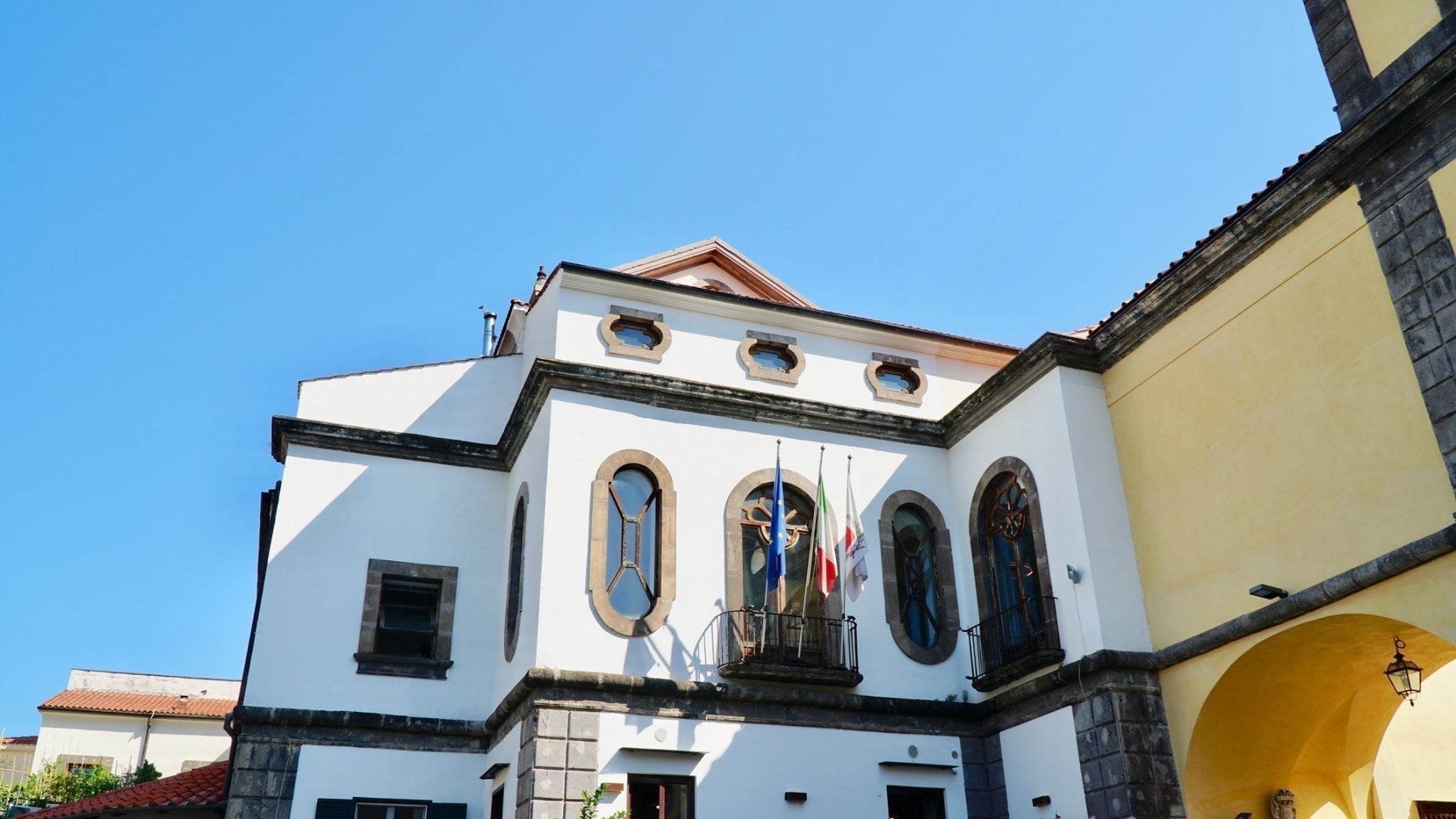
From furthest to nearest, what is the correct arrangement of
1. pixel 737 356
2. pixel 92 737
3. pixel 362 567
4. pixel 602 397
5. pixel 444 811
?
pixel 92 737 < pixel 737 356 < pixel 362 567 < pixel 602 397 < pixel 444 811

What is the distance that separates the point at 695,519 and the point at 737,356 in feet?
10.0

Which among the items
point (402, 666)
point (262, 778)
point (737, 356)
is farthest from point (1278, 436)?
point (262, 778)

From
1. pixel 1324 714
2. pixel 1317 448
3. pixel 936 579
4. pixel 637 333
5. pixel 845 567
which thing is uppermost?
pixel 637 333

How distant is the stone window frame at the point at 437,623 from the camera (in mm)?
16047

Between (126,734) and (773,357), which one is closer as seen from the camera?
(773,357)

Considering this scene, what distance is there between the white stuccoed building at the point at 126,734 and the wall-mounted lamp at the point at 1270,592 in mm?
35231

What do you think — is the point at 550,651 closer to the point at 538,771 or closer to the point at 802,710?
the point at 538,771

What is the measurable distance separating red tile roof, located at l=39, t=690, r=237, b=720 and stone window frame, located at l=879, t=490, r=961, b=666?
29051mm

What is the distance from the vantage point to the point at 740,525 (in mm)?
Result: 16016

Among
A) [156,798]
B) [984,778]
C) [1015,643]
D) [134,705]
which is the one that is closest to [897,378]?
[1015,643]

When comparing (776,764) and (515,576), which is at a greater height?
(515,576)

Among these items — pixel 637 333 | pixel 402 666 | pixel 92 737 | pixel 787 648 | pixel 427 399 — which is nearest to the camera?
pixel 787 648

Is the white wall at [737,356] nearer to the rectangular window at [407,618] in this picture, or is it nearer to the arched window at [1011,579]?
the arched window at [1011,579]

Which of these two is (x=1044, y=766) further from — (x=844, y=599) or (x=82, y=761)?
(x=82, y=761)
